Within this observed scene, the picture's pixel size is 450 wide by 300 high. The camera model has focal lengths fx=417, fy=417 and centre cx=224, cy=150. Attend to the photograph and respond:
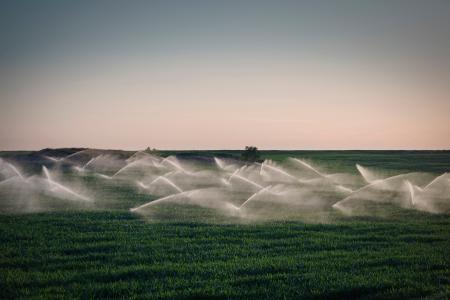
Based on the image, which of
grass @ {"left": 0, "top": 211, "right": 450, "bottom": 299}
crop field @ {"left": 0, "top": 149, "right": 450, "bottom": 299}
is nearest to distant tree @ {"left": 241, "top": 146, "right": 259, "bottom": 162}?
crop field @ {"left": 0, "top": 149, "right": 450, "bottom": 299}

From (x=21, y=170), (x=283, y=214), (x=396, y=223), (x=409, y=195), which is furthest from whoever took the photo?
(x=21, y=170)

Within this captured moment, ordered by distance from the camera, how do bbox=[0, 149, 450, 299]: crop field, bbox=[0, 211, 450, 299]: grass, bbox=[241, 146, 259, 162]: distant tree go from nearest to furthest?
bbox=[0, 211, 450, 299]: grass, bbox=[0, 149, 450, 299]: crop field, bbox=[241, 146, 259, 162]: distant tree

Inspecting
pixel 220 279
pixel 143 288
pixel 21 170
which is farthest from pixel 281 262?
pixel 21 170

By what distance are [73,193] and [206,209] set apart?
28.6 feet

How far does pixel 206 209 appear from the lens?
1669 cm

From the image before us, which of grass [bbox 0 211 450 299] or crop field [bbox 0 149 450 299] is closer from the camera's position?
grass [bbox 0 211 450 299]

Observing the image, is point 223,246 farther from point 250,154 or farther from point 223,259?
point 250,154

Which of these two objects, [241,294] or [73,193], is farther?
[73,193]

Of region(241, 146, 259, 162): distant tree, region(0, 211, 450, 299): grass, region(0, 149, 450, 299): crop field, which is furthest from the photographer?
region(241, 146, 259, 162): distant tree

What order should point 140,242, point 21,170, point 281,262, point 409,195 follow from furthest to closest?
point 21,170, point 409,195, point 140,242, point 281,262

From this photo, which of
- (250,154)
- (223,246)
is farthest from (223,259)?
(250,154)

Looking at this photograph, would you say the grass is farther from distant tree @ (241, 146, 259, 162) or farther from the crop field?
distant tree @ (241, 146, 259, 162)

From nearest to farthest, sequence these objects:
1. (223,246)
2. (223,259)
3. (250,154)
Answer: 1. (223,259)
2. (223,246)
3. (250,154)

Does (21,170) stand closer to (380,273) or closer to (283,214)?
(283,214)
